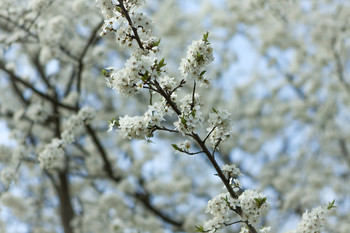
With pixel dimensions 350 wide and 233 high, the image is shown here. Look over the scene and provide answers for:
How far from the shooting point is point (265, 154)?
12.3 metres

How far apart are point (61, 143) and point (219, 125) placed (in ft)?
9.78

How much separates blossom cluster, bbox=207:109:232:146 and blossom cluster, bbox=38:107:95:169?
2814 millimetres

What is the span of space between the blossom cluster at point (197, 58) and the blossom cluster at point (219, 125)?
350mm

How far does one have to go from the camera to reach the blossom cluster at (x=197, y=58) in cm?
325

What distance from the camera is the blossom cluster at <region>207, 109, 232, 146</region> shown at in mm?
3354

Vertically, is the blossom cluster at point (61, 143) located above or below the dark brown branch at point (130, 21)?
above

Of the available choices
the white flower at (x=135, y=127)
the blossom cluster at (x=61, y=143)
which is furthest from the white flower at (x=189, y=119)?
the blossom cluster at (x=61, y=143)

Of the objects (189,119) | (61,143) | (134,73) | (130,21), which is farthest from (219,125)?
(61,143)

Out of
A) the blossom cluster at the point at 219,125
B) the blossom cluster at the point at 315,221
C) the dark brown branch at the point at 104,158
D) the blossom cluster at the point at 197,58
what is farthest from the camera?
the dark brown branch at the point at 104,158

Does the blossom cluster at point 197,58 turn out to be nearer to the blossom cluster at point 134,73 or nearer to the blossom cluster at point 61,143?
the blossom cluster at point 134,73

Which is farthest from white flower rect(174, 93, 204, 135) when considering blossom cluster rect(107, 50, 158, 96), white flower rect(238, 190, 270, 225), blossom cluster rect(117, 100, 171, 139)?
white flower rect(238, 190, 270, 225)

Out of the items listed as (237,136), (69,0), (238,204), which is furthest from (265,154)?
(238,204)

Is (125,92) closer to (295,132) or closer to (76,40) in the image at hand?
(76,40)

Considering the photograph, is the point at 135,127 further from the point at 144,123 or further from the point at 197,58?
the point at 197,58
